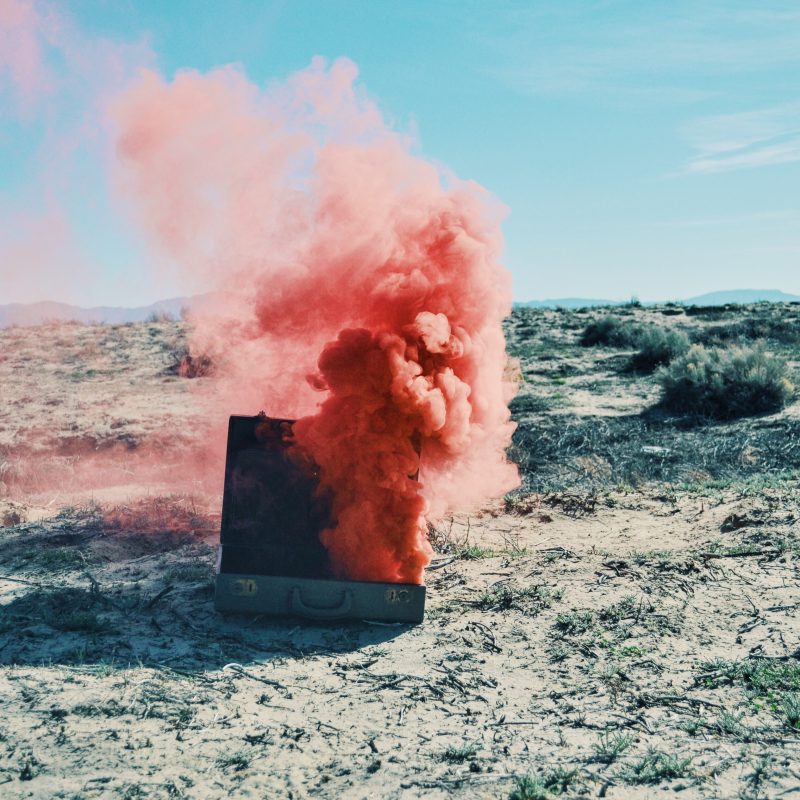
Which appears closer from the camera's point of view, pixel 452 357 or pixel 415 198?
pixel 452 357

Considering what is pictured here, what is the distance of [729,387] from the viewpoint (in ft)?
47.6

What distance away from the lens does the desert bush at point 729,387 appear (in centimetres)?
1424

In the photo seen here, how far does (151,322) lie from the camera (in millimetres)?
28531

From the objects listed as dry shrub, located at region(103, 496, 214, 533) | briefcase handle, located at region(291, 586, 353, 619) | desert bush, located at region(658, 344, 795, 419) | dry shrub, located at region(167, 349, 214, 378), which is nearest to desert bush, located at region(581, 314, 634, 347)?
desert bush, located at region(658, 344, 795, 419)

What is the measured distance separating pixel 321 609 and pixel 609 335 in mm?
19990

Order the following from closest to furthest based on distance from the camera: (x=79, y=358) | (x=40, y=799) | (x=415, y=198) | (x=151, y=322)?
(x=40, y=799) → (x=415, y=198) → (x=79, y=358) → (x=151, y=322)

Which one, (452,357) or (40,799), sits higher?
(452,357)

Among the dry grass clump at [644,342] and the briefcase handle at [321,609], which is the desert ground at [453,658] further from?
the dry grass clump at [644,342]

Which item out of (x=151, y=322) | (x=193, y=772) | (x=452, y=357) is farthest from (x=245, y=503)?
(x=151, y=322)

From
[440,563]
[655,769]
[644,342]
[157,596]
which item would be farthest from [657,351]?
[655,769]

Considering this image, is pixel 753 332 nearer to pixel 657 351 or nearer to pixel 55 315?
pixel 657 351

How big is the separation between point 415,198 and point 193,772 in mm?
4775

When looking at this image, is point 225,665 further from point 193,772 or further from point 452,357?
point 452,357

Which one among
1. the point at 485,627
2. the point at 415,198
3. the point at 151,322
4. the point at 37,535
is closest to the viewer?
the point at 485,627
